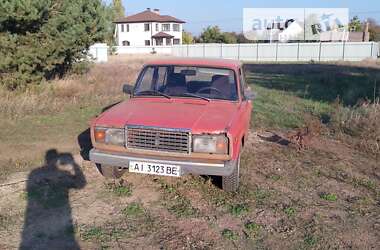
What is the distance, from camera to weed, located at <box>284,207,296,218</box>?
4.66m

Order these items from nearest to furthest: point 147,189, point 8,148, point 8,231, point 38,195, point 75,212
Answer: point 8,231
point 75,212
point 38,195
point 147,189
point 8,148

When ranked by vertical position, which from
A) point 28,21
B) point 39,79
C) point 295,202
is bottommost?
point 295,202

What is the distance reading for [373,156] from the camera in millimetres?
7051

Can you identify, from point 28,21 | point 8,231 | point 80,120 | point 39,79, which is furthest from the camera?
point 39,79

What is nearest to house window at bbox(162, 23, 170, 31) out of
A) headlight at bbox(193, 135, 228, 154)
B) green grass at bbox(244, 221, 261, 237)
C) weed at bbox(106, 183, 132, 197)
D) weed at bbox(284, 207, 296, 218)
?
weed at bbox(106, 183, 132, 197)

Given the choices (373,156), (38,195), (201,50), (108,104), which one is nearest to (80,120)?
(108,104)

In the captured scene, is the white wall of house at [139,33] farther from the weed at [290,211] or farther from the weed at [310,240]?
the weed at [310,240]

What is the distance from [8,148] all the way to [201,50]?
4572cm

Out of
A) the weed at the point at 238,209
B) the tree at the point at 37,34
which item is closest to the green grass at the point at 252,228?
the weed at the point at 238,209

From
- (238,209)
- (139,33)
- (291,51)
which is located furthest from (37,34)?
(139,33)

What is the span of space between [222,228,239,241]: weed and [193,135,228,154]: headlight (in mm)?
927

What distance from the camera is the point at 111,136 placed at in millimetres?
4984

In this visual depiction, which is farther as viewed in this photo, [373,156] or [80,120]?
[80,120]

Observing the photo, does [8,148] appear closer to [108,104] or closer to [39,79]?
[108,104]
